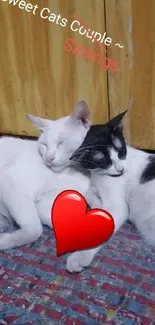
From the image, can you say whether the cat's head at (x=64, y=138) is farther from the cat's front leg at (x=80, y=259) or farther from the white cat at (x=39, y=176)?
the cat's front leg at (x=80, y=259)

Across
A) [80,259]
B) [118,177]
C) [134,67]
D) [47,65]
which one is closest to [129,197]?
[118,177]

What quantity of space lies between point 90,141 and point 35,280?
1.15ft

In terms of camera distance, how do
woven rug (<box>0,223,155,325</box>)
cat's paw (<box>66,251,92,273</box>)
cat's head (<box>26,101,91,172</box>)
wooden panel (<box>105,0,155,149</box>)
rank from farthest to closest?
wooden panel (<box>105,0,155,149</box>) < cat's head (<box>26,101,91,172</box>) < cat's paw (<box>66,251,92,273</box>) < woven rug (<box>0,223,155,325</box>)

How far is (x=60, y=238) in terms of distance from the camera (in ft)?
2.73

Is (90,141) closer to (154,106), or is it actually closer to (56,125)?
(56,125)

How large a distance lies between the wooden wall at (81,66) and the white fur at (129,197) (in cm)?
31

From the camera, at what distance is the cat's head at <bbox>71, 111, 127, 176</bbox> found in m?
0.93

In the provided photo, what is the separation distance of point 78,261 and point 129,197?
234 millimetres

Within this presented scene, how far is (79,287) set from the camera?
0.81 m

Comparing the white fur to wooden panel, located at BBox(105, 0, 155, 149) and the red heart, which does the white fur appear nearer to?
the red heart

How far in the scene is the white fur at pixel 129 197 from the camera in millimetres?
947

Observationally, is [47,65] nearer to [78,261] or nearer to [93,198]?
[93,198]

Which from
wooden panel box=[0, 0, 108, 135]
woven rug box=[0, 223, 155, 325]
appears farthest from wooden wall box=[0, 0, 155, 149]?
woven rug box=[0, 223, 155, 325]

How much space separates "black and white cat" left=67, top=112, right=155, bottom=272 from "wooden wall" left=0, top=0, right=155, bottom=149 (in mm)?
304
